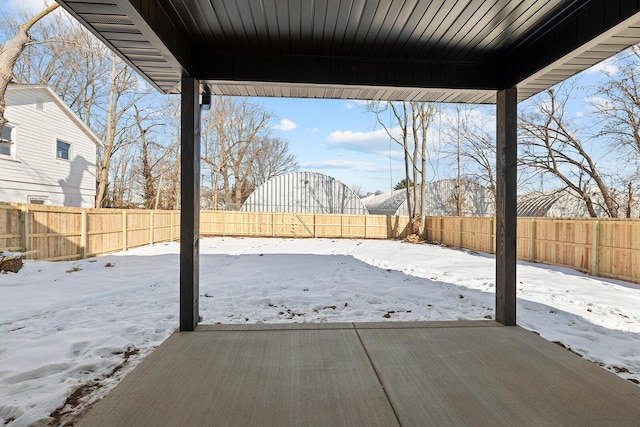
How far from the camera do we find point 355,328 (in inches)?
143

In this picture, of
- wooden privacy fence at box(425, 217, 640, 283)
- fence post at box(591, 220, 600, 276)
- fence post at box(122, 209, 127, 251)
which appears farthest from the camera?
fence post at box(122, 209, 127, 251)

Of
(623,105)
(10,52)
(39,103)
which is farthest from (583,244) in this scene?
(39,103)

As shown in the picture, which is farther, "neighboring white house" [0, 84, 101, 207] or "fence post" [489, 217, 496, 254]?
"fence post" [489, 217, 496, 254]

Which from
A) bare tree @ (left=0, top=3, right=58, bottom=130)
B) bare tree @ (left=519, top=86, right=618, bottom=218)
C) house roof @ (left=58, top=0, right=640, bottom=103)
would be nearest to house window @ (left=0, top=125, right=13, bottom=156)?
bare tree @ (left=0, top=3, right=58, bottom=130)

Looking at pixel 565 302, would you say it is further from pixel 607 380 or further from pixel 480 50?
pixel 480 50

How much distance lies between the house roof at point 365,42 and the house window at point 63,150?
513 inches

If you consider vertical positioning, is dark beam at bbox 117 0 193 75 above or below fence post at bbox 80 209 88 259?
above

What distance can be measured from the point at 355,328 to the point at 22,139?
1370 cm

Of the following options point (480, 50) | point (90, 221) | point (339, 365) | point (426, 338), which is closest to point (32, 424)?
point (339, 365)

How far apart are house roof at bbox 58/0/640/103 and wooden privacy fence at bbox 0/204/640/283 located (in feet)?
20.7

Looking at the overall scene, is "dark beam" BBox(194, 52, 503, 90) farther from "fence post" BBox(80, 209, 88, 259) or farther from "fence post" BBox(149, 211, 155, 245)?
Answer: "fence post" BBox(149, 211, 155, 245)

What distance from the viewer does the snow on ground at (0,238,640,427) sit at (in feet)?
9.77

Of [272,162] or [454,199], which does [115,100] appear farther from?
[454,199]

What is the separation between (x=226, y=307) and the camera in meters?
5.26
